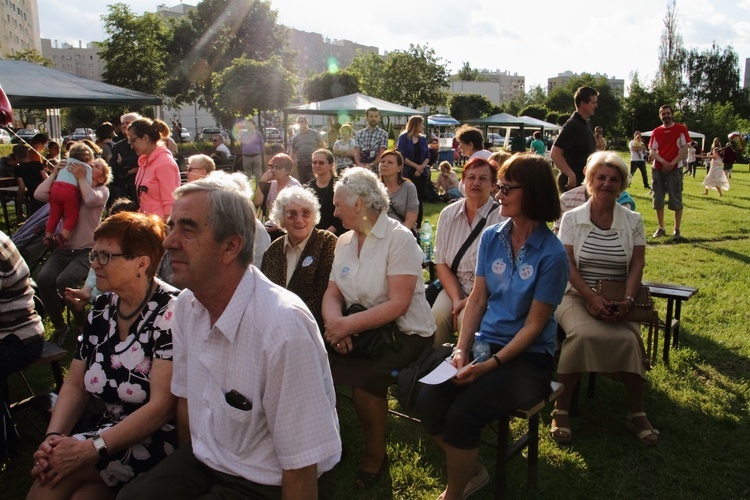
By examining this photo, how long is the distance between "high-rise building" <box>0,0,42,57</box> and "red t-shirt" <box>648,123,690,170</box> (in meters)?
70.6

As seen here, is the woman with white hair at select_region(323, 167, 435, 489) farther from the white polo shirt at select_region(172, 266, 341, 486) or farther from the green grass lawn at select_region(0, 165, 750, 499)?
the white polo shirt at select_region(172, 266, 341, 486)

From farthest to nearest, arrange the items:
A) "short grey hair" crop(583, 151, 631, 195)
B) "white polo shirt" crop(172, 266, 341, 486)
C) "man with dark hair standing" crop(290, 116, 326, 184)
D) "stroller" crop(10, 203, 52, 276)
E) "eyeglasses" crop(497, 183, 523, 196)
→ "man with dark hair standing" crop(290, 116, 326, 184) → "stroller" crop(10, 203, 52, 276) → "short grey hair" crop(583, 151, 631, 195) → "eyeglasses" crop(497, 183, 523, 196) → "white polo shirt" crop(172, 266, 341, 486)

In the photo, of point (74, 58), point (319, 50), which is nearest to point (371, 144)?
point (319, 50)

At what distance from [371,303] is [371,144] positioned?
7297 millimetres

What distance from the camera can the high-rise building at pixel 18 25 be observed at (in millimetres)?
73188

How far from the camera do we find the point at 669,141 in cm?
919

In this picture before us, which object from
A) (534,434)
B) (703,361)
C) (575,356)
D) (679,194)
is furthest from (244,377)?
(679,194)

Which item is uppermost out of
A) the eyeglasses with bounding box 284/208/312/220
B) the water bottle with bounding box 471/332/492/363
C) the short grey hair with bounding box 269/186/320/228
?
the short grey hair with bounding box 269/186/320/228

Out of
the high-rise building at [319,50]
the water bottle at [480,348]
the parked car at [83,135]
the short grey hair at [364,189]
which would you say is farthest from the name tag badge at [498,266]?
the high-rise building at [319,50]

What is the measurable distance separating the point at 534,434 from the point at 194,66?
45.8 metres

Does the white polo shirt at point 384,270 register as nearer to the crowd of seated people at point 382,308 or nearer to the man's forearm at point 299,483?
the crowd of seated people at point 382,308

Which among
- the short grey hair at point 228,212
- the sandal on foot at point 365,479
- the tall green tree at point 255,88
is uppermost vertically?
the tall green tree at point 255,88

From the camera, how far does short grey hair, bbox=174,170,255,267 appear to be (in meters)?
1.79

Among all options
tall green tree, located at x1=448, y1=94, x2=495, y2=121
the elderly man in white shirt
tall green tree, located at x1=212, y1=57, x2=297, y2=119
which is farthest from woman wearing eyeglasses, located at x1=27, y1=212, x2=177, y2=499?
tall green tree, located at x1=448, y1=94, x2=495, y2=121
